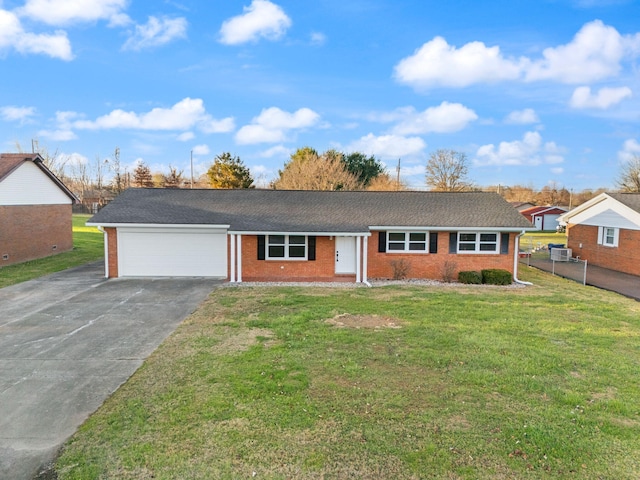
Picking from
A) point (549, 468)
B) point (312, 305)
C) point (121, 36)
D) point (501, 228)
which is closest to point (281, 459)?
point (549, 468)

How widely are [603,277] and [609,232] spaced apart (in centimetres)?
417

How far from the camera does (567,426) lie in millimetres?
5492

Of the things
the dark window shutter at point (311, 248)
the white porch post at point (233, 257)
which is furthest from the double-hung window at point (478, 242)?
the white porch post at point (233, 257)

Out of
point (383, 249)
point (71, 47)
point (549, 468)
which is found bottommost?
point (549, 468)

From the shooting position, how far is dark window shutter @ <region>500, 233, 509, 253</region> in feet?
57.2

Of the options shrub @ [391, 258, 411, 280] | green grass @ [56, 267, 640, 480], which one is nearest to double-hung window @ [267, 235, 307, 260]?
shrub @ [391, 258, 411, 280]

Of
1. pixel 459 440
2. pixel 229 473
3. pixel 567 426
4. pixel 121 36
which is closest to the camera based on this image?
pixel 229 473

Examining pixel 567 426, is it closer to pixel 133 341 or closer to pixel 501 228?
pixel 133 341

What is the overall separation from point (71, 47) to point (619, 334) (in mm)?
24157

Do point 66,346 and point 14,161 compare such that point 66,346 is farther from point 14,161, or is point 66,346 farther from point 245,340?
point 14,161

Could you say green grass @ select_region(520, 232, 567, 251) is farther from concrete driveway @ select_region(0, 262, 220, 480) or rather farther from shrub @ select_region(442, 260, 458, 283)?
concrete driveway @ select_region(0, 262, 220, 480)

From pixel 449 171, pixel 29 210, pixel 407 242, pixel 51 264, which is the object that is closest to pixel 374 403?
pixel 407 242

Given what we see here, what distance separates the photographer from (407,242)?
17516mm

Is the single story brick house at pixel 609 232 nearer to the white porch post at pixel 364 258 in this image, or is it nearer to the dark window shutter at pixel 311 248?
the white porch post at pixel 364 258
